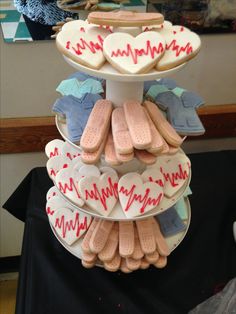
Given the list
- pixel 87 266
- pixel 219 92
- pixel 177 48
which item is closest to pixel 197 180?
pixel 219 92

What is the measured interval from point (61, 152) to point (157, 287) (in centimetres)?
39

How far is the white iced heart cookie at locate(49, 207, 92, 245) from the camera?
818mm

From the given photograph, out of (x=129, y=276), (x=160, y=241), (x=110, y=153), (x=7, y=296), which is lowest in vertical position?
(x=7, y=296)

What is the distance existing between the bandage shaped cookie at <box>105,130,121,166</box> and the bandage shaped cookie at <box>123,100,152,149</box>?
0.05 meters

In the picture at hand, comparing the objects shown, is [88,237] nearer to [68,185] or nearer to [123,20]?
[68,185]

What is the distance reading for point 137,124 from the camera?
0.62 meters

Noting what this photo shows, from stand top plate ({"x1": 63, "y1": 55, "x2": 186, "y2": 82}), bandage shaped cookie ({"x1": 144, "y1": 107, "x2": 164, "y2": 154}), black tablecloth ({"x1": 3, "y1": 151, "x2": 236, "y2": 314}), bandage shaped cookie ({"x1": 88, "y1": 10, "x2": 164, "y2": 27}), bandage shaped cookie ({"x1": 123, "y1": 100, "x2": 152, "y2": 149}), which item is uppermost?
bandage shaped cookie ({"x1": 88, "y1": 10, "x2": 164, "y2": 27})

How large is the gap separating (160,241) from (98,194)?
0.65ft

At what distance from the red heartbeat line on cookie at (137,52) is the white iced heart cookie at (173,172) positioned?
275mm

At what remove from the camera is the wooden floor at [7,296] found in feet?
4.97

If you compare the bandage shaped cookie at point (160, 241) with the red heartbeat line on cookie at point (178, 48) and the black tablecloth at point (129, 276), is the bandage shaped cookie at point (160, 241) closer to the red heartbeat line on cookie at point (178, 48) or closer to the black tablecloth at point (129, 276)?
the black tablecloth at point (129, 276)

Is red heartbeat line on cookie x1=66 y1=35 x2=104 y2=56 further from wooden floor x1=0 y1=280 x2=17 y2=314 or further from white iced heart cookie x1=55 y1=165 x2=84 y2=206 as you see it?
wooden floor x1=0 y1=280 x2=17 y2=314

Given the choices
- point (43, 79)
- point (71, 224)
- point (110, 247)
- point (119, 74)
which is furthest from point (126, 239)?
point (43, 79)

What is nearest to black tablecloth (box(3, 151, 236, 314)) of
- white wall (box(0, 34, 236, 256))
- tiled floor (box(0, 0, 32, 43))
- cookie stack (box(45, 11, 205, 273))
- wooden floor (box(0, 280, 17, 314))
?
cookie stack (box(45, 11, 205, 273))
